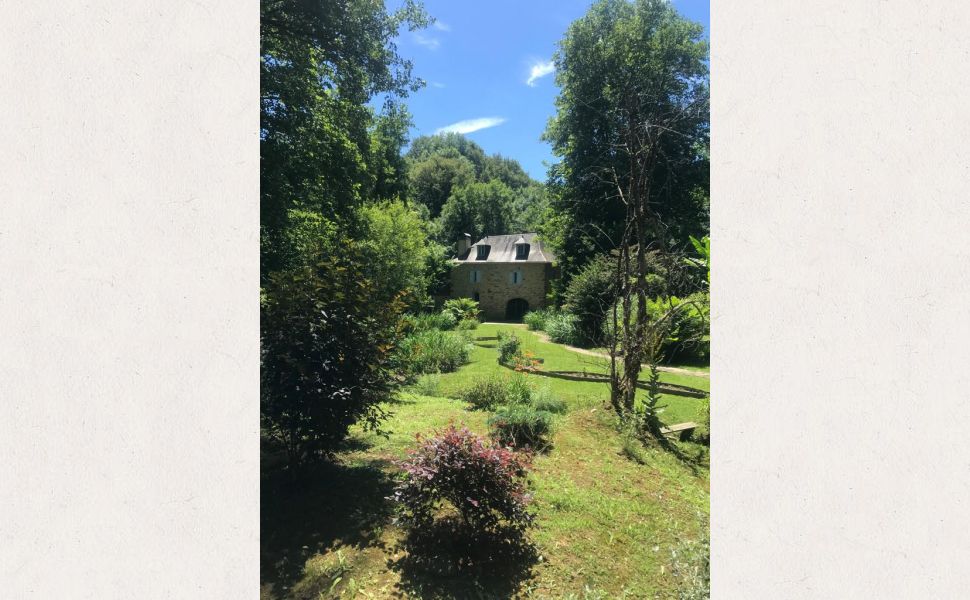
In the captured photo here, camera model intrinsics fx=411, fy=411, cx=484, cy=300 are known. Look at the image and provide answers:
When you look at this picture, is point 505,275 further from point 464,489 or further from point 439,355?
point 464,489

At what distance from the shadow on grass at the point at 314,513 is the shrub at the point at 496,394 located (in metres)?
2.72

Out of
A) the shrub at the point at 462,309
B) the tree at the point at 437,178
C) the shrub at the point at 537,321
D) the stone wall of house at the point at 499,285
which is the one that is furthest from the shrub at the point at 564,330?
the tree at the point at 437,178

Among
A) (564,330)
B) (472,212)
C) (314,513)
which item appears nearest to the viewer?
(314,513)

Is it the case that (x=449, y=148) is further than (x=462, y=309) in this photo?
Result: Yes

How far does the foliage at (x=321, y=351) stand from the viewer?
2.81 meters

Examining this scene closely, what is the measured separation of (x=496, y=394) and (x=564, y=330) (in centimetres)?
838

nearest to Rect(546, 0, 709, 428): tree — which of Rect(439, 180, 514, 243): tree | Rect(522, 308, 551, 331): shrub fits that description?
Rect(522, 308, 551, 331): shrub

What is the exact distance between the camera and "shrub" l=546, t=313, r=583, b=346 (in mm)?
13680

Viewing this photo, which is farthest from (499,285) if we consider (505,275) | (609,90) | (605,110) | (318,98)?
(318,98)

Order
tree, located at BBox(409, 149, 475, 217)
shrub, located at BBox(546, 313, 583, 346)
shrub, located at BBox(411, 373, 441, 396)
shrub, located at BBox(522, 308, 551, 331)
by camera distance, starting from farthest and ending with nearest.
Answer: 1. tree, located at BBox(409, 149, 475, 217)
2. shrub, located at BBox(522, 308, 551, 331)
3. shrub, located at BBox(546, 313, 583, 346)
4. shrub, located at BBox(411, 373, 441, 396)

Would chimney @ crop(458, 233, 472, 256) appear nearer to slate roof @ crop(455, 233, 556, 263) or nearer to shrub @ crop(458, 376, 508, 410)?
slate roof @ crop(455, 233, 556, 263)

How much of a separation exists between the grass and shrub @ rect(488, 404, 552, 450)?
0.20 meters

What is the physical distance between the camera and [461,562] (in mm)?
2271

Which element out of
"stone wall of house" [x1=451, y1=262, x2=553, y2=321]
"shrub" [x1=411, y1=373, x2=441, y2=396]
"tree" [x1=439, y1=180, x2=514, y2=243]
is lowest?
"shrub" [x1=411, y1=373, x2=441, y2=396]
